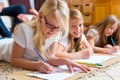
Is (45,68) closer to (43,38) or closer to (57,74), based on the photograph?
(57,74)

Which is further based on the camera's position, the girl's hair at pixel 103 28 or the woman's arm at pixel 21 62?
the girl's hair at pixel 103 28

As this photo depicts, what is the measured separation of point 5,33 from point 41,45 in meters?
0.92

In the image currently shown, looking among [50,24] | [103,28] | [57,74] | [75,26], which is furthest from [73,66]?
[103,28]

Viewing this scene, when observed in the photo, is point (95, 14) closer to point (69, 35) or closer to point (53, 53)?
point (69, 35)

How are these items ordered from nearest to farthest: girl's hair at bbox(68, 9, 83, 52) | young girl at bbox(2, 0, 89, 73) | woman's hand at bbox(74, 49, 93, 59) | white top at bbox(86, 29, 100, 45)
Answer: young girl at bbox(2, 0, 89, 73)
woman's hand at bbox(74, 49, 93, 59)
girl's hair at bbox(68, 9, 83, 52)
white top at bbox(86, 29, 100, 45)

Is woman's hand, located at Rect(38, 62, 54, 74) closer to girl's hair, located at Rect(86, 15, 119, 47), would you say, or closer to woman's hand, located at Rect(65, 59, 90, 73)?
woman's hand, located at Rect(65, 59, 90, 73)

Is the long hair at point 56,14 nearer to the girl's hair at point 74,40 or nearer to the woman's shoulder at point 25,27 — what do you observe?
the woman's shoulder at point 25,27

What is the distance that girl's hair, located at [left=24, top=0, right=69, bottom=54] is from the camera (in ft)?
3.10

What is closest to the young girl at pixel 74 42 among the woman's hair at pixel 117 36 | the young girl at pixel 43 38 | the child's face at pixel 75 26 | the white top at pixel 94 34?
the child's face at pixel 75 26

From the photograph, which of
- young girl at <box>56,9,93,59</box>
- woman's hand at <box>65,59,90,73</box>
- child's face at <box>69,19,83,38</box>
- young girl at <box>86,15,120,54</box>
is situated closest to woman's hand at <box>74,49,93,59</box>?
young girl at <box>56,9,93,59</box>

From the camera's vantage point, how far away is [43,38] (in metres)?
1.05

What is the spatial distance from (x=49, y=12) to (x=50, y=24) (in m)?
0.05

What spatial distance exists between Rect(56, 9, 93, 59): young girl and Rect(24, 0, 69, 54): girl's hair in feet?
0.63

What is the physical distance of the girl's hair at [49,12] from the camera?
94 cm
